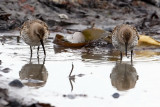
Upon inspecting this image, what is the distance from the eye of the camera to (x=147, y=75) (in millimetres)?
8477

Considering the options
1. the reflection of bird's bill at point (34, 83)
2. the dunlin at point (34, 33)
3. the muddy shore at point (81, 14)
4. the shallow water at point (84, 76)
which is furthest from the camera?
the muddy shore at point (81, 14)

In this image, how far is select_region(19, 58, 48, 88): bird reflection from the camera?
7621 millimetres

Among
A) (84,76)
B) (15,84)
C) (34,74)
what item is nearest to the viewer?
(15,84)

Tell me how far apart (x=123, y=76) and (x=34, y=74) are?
66.8 inches

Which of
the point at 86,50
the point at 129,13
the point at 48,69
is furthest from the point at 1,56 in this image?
the point at 129,13

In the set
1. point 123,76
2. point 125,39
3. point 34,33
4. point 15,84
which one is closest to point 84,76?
point 123,76

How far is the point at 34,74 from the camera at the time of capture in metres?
8.37

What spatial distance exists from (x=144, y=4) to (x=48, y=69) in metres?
9.14

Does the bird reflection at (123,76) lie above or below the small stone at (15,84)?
below

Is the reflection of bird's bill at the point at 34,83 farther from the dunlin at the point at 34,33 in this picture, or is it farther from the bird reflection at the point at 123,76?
the dunlin at the point at 34,33

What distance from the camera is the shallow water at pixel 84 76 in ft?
22.1

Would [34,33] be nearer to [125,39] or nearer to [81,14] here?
[125,39]

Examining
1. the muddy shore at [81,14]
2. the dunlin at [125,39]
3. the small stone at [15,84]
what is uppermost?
the muddy shore at [81,14]

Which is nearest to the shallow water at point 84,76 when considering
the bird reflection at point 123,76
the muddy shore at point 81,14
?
the bird reflection at point 123,76
